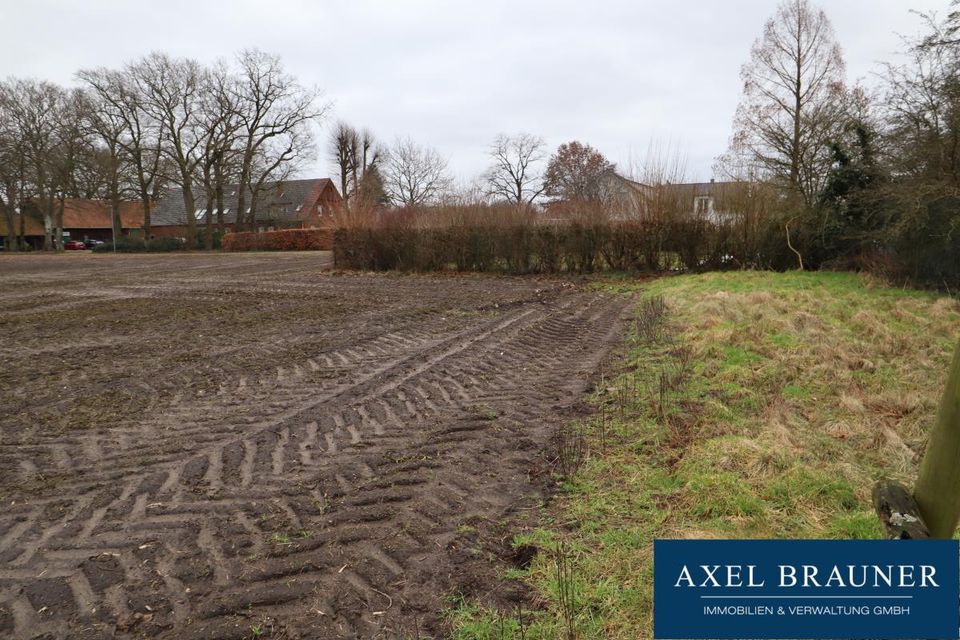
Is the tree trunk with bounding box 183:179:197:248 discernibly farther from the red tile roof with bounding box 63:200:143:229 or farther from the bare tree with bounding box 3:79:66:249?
the red tile roof with bounding box 63:200:143:229

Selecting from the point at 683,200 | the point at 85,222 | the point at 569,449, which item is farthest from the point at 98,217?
the point at 569,449

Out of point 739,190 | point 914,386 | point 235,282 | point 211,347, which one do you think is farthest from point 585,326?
point 235,282

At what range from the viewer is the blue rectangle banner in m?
1.83

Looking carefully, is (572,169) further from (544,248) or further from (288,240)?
(544,248)

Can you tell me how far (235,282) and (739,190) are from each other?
55.5 ft

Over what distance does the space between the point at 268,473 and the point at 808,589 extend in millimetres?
3313

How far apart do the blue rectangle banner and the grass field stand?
17.0 inches

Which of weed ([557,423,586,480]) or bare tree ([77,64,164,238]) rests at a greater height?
bare tree ([77,64,164,238])

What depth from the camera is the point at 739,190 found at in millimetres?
18531

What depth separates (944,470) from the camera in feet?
5.54

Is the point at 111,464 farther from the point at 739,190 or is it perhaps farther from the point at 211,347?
the point at 739,190

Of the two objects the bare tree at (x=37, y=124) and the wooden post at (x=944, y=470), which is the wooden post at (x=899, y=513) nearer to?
the wooden post at (x=944, y=470)

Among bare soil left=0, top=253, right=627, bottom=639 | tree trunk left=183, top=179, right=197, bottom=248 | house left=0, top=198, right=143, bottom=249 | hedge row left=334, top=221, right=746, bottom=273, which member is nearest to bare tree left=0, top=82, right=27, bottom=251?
tree trunk left=183, top=179, right=197, bottom=248

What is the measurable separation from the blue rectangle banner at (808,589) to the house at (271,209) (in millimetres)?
Result: 61508
